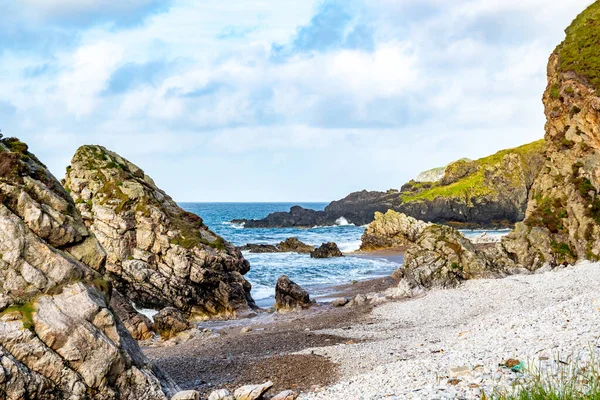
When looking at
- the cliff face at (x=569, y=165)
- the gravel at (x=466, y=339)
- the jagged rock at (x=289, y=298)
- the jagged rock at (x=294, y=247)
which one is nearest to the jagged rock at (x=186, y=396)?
the gravel at (x=466, y=339)

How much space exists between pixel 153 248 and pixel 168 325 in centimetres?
740

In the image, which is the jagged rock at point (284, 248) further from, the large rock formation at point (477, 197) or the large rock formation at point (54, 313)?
the large rock formation at point (54, 313)

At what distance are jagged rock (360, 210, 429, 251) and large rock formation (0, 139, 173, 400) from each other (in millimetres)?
60742

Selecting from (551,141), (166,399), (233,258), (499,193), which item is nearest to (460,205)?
(499,193)

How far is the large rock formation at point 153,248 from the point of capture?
103 feet

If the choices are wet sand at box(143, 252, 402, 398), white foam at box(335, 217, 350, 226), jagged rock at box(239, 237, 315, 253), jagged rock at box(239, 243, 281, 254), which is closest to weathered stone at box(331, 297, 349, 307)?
wet sand at box(143, 252, 402, 398)

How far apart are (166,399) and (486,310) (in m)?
17.4

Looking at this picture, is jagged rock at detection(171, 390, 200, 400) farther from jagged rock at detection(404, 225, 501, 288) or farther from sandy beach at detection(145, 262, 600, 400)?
jagged rock at detection(404, 225, 501, 288)

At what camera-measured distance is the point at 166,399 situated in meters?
12.8

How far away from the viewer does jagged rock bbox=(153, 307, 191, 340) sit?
26.1 m

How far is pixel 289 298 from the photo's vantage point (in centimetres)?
3231

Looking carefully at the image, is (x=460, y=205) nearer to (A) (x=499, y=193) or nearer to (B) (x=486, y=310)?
(A) (x=499, y=193)

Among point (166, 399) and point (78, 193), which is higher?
point (78, 193)

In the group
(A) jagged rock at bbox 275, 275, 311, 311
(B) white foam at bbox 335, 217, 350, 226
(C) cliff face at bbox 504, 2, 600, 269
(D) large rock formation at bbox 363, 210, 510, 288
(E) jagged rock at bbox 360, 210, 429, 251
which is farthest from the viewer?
(B) white foam at bbox 335, 217, 350, 226
